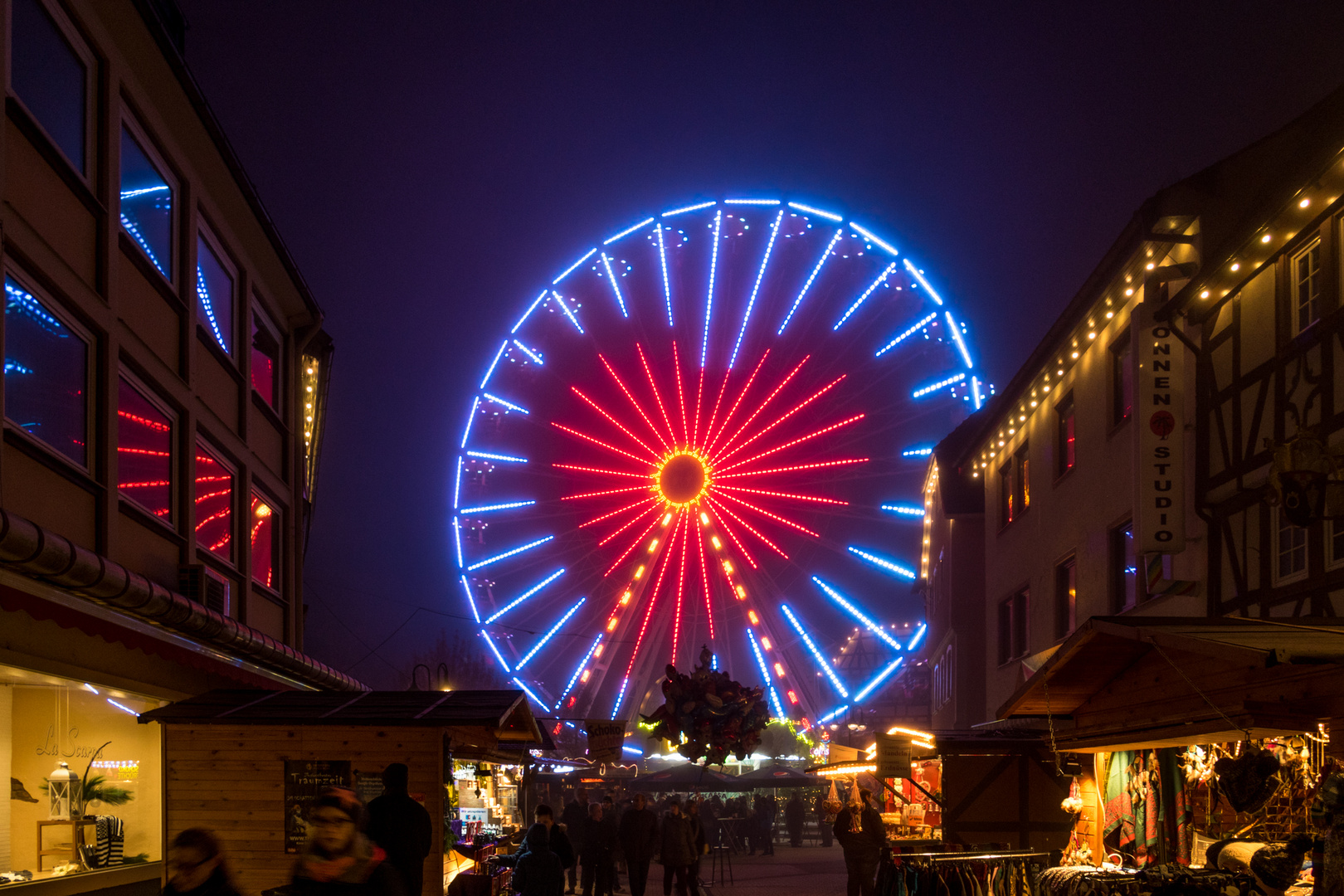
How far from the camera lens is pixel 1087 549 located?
55.8 feet

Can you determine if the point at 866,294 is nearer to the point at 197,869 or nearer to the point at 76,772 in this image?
the point at 76,772

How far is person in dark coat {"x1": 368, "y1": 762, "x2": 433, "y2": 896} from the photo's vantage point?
837 cm

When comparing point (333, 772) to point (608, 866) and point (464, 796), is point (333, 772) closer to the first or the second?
point (608, 866)

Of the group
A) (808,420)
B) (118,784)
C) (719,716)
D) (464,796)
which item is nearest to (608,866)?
(719,716)

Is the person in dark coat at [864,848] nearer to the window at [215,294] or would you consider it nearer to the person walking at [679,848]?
the person walking at [679,848]

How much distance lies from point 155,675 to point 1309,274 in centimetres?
1074

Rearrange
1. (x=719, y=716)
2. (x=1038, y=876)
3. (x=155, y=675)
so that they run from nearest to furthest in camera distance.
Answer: (x=1038, y=876)
(x=155, y=675)
(x=719, y=716)

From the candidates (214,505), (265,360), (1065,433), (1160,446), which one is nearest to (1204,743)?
(1160,446)

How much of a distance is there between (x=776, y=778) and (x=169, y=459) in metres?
21.5

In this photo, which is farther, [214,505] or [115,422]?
[214,505]

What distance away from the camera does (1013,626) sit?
22.4m

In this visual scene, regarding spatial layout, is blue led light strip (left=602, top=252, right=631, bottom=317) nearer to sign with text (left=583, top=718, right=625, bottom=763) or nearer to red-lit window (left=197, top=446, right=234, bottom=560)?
sign with text (left=583, top=718, right=625, bottom=763)

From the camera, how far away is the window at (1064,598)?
61.0 feet

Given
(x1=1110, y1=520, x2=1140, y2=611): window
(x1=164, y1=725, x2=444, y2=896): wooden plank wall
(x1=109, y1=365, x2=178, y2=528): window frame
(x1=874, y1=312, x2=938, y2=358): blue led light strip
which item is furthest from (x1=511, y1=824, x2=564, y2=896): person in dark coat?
(x1=874, y1=312, x2=938, y2=358): blue led light strip
